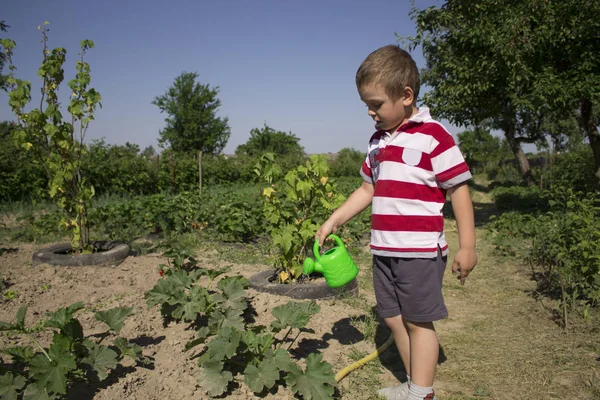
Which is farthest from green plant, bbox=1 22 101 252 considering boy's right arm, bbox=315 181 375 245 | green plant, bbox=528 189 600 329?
green plant, bbox=528 189 600 329

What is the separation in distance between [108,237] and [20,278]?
191cm

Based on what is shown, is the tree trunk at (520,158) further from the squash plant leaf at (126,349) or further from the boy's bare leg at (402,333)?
the squash plant leaf at (126,349)

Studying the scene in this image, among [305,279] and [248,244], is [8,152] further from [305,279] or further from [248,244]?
[305,279]

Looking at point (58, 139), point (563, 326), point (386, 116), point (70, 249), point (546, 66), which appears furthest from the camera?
point (546, 66)

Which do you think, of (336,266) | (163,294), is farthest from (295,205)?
(336,266)

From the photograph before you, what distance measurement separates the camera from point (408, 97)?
74.0 inches

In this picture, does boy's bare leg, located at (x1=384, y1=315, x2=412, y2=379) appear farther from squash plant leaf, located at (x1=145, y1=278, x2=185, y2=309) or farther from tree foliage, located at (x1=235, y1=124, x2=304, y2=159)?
tree foliage, located at (x1=235, y1=124, x2=304, y2=159)

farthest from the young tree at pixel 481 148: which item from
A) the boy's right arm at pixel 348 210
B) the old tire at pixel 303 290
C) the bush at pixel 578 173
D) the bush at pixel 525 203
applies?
the boy's right arm at pixel 348 210

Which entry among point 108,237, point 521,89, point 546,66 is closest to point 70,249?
point 108,237

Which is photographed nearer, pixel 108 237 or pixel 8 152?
pixel 108 237

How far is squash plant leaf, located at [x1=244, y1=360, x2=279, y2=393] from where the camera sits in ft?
6.25

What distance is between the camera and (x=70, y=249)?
4609mm

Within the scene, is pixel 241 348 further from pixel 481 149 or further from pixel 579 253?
pixel 481 149

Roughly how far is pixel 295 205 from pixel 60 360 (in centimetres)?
238
